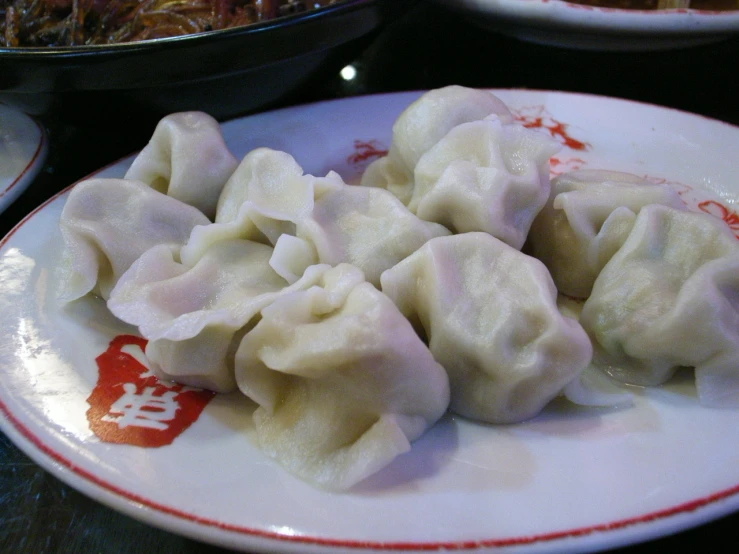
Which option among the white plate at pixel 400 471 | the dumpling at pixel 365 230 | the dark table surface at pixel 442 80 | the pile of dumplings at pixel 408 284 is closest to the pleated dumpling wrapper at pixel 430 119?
the pile of dumplings at pixel 408 284

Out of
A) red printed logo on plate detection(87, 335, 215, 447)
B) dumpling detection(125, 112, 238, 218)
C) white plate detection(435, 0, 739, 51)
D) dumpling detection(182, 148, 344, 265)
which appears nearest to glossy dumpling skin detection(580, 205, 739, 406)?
dumpling detection(182, 148, 344, 265)

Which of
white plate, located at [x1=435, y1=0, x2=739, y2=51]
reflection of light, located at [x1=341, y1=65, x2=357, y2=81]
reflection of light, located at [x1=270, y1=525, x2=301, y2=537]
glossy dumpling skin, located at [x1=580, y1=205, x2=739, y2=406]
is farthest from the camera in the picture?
reflection of light, located at [x1=341, y1=65, x2=357, y2=81]

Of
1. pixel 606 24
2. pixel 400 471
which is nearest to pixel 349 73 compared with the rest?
pixel 606 24

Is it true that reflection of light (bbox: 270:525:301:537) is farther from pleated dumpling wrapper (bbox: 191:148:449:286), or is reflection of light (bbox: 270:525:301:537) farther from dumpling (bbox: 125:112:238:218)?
dumpling (bbox: 125:112:238:218)

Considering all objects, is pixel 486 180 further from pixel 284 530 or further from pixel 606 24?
pixel 606 24

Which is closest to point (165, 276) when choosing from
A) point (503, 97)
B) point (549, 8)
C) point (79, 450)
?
point (79, 450)

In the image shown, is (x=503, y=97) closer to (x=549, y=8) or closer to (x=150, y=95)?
(x=549, y=8)
